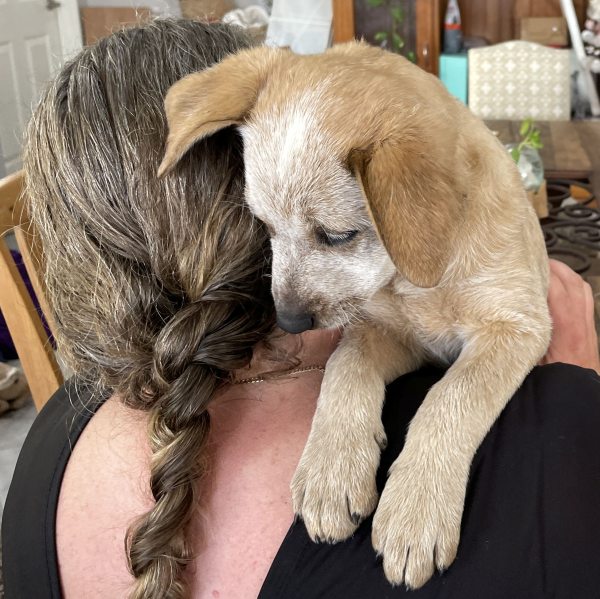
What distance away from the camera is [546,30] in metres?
5.35

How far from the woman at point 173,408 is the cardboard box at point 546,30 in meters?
5.15

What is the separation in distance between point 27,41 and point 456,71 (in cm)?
340

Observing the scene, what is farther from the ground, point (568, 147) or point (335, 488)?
point (335, 488)

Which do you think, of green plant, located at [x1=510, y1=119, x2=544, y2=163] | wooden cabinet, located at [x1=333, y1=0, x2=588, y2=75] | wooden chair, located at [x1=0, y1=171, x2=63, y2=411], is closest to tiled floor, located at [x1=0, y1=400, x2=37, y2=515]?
wooden chair, located at [x1=0, y1=171, x2=63, y2=411]

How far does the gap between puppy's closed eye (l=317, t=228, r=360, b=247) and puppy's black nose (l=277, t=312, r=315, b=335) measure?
0.45ft

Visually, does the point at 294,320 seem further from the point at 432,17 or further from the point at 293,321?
the point at 432,17

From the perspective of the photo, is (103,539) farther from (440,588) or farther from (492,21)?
(492,21)

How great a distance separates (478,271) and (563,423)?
0.42 m

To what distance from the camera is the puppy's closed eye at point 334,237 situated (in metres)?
1.09

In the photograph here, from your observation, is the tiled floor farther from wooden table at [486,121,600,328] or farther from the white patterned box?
the white patterned box

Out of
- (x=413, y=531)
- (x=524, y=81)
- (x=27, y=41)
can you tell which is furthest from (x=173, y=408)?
(x=524, y=81)

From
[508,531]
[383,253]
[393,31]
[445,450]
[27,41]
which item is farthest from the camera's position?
[393,31]

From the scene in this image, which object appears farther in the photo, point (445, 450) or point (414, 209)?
point (445, 450)

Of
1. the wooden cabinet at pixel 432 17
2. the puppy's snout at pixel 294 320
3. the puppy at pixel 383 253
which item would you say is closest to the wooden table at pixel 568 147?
the puppy at pixel 383 253
